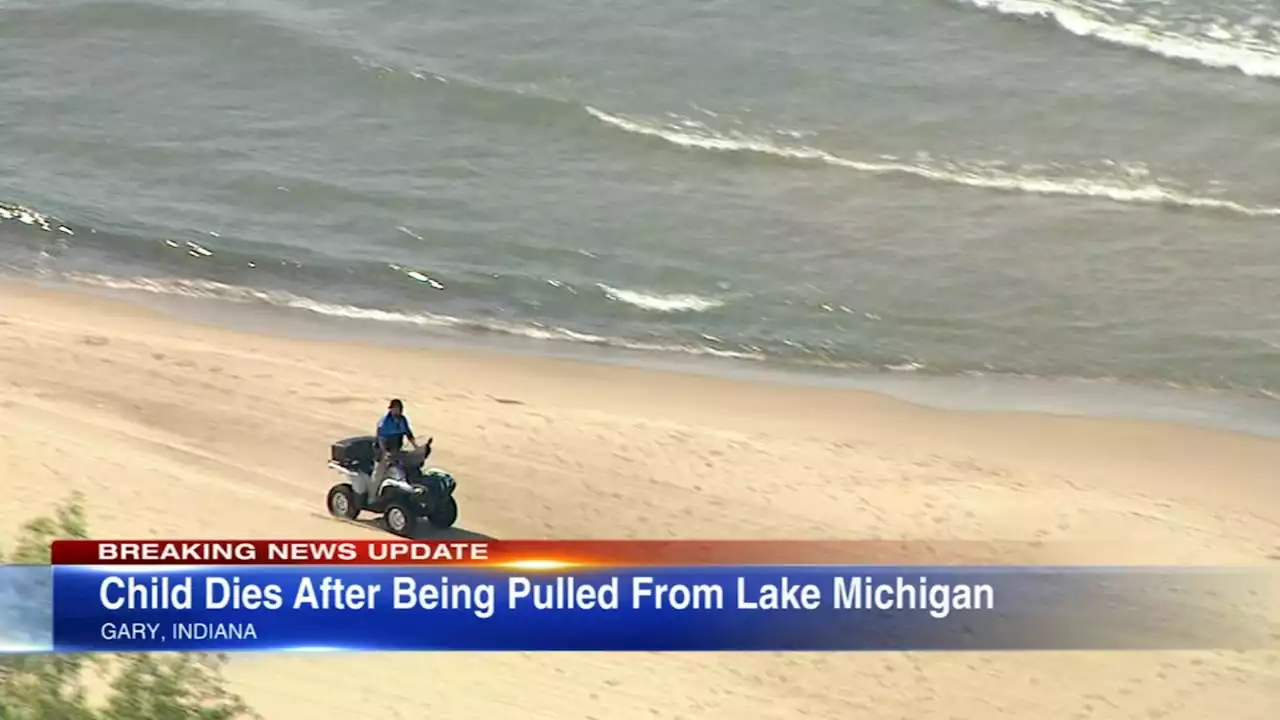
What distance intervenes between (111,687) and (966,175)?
1475 cm

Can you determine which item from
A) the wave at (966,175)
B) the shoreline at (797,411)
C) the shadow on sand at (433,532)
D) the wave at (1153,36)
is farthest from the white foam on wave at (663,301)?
the wave at (1153,36)

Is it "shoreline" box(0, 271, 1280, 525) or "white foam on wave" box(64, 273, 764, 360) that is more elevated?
"white foam on wave" box(64, 273, 764, 360)

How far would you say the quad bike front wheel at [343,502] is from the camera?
15.1m

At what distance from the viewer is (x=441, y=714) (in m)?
12.8

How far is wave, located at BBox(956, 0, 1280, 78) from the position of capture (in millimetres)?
25938

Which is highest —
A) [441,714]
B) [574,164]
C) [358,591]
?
[574,164]

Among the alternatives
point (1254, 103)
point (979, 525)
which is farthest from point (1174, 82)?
point (979, 525)

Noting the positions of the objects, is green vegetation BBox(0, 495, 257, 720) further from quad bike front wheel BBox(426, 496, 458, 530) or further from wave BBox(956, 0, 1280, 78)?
wave BBox(956, 0, 1280, 78)

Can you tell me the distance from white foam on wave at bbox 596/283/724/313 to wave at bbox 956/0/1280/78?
386 inches

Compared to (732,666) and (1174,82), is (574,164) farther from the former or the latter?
(732,666)

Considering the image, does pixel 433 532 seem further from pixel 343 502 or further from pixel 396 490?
pixel 343 502

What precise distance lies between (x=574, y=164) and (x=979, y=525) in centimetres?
953

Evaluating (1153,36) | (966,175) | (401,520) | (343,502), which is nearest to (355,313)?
(343,502)

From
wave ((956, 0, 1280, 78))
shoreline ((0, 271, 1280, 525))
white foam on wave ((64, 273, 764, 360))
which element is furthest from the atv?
wave ((956, 0, 1280, 78))
